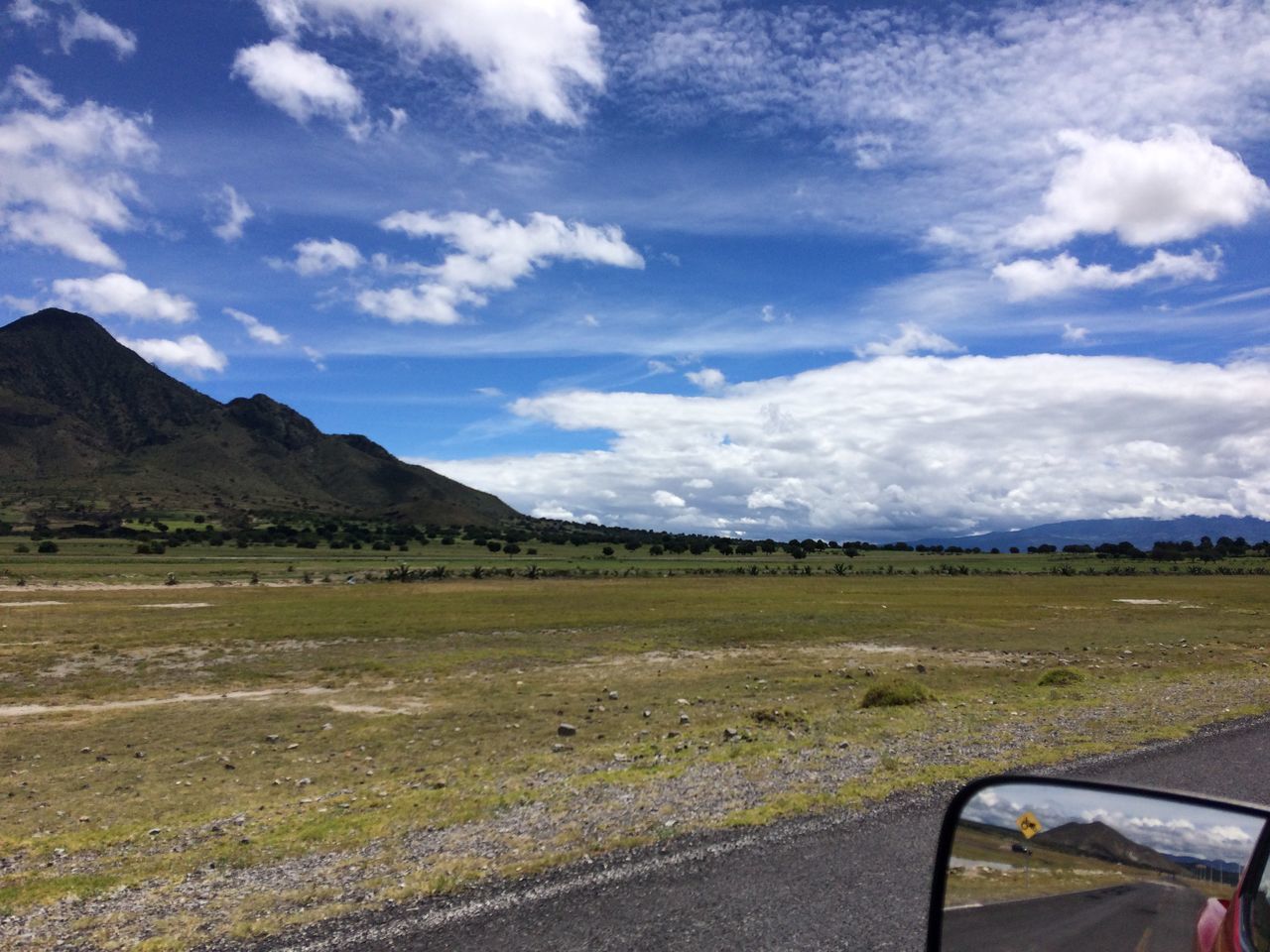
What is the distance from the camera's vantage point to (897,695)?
1781 cm

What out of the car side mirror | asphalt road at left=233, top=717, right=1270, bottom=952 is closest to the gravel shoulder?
asphalt road at left=233, top=717, right=1270, bottom=952

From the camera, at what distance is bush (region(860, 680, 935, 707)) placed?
17734mm

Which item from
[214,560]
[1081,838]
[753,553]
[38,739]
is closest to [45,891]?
[1081,838]

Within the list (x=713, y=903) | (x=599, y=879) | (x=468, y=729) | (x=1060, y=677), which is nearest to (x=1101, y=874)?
(x=713, y=903)

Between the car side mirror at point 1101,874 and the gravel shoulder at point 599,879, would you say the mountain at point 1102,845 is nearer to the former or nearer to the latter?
the car side mirror at point 1101,874

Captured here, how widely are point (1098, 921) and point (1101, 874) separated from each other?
0.19 m

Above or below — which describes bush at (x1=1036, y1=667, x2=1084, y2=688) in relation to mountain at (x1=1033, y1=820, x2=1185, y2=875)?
below

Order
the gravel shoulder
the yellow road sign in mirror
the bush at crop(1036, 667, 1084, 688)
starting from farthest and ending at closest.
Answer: the bush at crop(1036, 667, 1084, 688), the gravel shoulder, the yellow road sign in mirror

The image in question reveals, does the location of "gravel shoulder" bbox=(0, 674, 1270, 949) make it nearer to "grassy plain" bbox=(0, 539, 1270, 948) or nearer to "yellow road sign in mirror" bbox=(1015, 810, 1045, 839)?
"grassy plain" bbox=(0, 539, 1270, 948)

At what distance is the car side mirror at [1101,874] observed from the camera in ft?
8.43

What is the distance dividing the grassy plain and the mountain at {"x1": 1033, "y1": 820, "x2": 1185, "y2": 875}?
5.28m

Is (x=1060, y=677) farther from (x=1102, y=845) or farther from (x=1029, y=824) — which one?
(x=1102, y=845)

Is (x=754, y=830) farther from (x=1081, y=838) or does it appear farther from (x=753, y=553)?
(x=753, y=553)

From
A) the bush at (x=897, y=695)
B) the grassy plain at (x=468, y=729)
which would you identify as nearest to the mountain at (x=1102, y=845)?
the grassy plain at (x=468, y=729)
